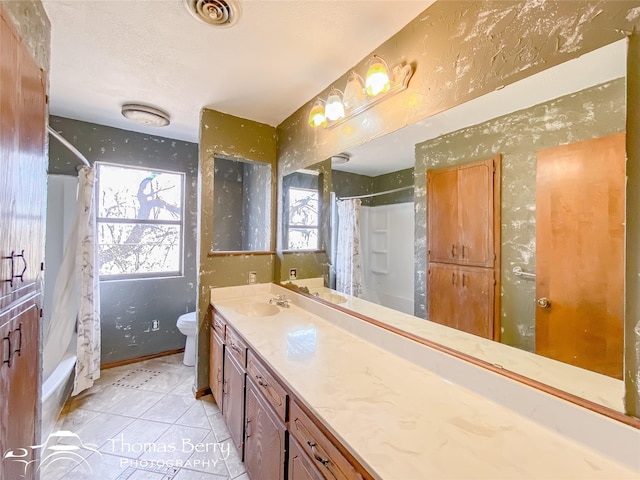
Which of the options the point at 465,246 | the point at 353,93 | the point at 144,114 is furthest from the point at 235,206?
the point at 465,246

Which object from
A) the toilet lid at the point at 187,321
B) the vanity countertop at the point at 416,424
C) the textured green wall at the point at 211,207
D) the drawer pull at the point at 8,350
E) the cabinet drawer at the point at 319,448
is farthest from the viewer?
the toilet lid at the point at 187,321

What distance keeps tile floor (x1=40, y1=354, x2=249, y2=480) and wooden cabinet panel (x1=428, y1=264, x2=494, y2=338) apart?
1467mm

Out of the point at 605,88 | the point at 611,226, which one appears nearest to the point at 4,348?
the point at 611,226

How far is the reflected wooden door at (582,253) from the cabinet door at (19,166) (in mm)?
1702

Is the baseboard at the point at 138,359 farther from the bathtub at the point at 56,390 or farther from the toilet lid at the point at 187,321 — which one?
the toilet lid at the point at 187,321

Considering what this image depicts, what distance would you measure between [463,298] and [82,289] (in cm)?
292

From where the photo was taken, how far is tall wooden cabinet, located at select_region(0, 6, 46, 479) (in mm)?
865

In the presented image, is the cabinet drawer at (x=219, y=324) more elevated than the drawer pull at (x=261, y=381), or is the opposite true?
the cabinet drawer at (x=219, y=324)

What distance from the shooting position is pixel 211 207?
2.29 meters

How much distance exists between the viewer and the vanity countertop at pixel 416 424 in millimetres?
667

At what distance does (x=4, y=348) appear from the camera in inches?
34.8

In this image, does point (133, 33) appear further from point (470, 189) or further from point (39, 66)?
point (470, 189)

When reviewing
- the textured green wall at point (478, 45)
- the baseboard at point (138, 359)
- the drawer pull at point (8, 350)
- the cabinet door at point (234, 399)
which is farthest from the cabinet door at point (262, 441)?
the baseboard at point (138, 359)

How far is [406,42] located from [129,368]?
11.5ft
